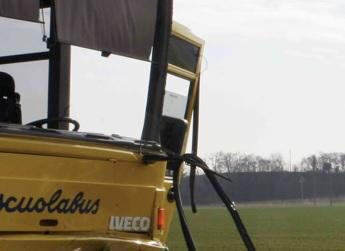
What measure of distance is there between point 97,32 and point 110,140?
684 mm

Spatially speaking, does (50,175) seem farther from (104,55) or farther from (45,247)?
(104,55)

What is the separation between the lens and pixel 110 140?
4.91 meters

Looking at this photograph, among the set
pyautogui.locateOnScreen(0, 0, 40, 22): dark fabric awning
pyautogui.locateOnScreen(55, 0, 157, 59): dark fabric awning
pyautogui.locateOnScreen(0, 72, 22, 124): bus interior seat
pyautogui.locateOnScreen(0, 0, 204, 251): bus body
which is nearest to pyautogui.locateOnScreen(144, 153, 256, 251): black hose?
pyautogui.locateOnScreen(0, 0, 204, 251): bus body

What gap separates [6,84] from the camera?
Result: 16.4 feet

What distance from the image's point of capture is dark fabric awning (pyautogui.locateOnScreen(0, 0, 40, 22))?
445 centimetres

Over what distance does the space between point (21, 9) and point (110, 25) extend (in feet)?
2.31

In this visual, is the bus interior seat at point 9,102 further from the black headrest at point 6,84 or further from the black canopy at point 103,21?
the black canopy at point 103,21

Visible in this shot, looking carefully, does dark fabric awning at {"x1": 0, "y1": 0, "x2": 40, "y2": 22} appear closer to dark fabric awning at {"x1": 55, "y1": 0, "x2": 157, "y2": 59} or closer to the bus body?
the bus body

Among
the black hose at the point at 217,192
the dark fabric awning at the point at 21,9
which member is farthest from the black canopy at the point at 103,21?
the black hose at the point at 217,192

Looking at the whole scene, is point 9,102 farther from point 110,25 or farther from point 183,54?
point 183,54

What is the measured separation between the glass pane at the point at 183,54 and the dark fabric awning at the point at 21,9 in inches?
52.2

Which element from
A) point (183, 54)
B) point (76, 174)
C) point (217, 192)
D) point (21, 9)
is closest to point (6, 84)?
point (21, 9)

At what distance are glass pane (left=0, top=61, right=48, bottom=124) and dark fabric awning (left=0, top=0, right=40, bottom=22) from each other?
2.04ft

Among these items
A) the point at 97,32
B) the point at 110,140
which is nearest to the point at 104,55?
the point at 97,32
